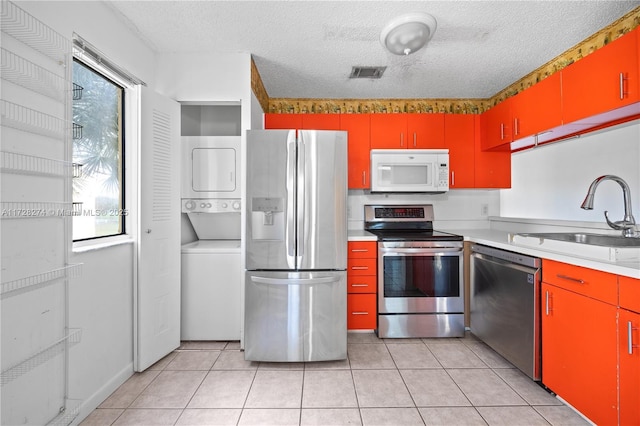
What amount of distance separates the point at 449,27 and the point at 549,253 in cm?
163

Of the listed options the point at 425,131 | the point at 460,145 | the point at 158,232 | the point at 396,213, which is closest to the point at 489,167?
the point at 460,145

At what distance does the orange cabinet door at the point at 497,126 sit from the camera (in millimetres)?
2799

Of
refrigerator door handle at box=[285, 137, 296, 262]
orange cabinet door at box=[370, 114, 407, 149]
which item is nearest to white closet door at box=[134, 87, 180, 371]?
refrigerator door handle at box=[285, 137, 296, 262]

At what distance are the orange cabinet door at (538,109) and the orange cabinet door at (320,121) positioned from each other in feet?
5.51

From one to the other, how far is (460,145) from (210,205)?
2705 millimetres

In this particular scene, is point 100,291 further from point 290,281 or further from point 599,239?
point 599,239

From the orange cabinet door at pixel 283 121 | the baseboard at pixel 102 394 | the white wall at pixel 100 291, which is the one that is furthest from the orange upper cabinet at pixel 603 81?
the baseboard at pixel 102 394

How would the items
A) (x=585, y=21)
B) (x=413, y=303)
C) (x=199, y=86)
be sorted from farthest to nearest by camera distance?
1. (x=413, y=303)
2. (x=199, y=86)
3. (x=585, y=21)

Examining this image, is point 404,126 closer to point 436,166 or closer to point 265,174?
point 436,166

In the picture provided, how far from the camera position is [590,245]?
157 cm

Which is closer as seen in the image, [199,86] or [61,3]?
[61,3]

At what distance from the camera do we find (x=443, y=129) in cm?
328

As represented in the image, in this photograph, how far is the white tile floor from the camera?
5.53 ft

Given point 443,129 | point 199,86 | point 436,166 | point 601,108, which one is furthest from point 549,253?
point 199,86
